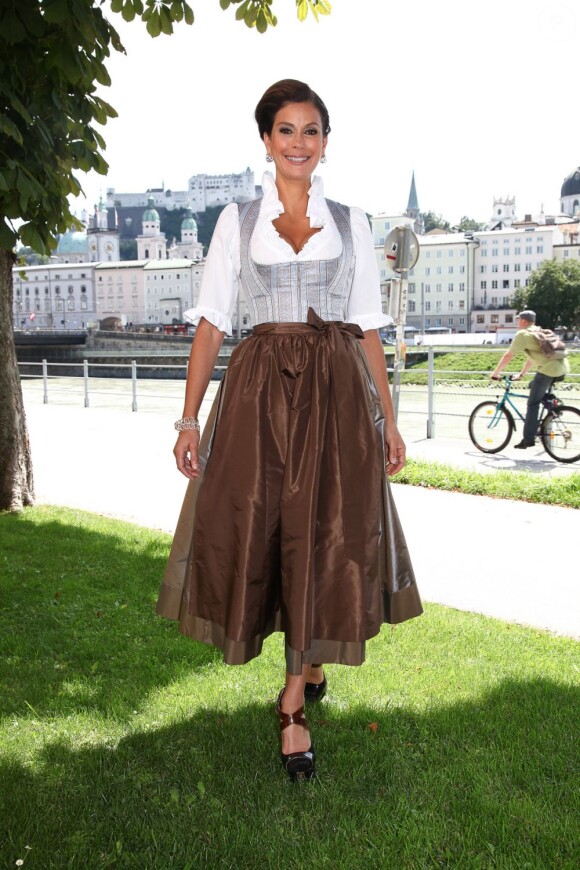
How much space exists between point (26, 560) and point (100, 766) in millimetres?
2415

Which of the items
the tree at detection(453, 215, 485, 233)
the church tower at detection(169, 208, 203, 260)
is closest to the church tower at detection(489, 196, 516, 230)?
the tree at detection(453, 215, 485, 233)

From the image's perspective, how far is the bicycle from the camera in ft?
27.1

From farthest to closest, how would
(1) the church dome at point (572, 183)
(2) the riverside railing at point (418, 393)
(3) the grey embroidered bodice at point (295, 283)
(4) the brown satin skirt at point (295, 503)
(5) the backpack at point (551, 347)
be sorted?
(1) the church dome at point (572, 183), (2) the riverside railing at point (418, 393), (5) the backpack at point (551, 347), (3) the grey embroidered bodice at point (295, 283), (4) the brown satin skirt at point (295, 503)

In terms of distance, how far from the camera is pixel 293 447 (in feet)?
7.09

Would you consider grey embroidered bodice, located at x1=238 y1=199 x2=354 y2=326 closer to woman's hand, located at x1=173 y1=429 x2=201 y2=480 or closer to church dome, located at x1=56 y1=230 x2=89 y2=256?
woman's hand, located at x1=173 y1=429 x2=201 y2=480

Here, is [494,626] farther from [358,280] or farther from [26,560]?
[26,560]

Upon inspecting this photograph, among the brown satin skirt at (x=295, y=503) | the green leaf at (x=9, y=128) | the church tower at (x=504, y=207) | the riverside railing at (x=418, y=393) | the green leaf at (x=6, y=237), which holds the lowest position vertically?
the riverside railing at (x=418, y=393)

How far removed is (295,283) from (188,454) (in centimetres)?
55

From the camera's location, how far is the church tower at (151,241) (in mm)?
130000

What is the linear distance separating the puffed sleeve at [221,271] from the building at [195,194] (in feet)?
515

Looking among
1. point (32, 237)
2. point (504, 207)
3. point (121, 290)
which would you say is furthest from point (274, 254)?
point (504, 207)

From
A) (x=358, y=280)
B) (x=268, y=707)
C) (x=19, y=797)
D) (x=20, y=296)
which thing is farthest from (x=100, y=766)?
(x=20, y=296)

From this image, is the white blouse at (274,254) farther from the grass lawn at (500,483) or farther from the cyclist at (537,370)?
the cyclist at (537,370)

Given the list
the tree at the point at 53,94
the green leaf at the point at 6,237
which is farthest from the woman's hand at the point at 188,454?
the green leaf at the point at 6,237
